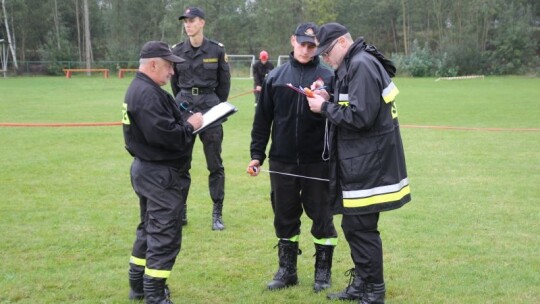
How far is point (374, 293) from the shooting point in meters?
4.57

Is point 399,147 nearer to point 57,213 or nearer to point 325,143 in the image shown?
point 325,143

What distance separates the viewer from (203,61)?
7.19m

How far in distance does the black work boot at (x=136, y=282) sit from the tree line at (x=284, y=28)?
146 ft

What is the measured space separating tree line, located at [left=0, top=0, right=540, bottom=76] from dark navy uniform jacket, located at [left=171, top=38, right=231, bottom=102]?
4200 centimetres

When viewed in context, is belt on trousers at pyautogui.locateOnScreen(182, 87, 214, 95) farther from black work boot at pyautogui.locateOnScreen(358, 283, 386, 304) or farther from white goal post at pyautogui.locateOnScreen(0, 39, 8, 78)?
white goal post at pyautogui.locateOnScreen(0, 39, 8, 78)

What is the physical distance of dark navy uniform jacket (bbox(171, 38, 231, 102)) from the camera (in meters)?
7.17

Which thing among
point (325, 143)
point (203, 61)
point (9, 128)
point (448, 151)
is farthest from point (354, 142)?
point (9, 128)

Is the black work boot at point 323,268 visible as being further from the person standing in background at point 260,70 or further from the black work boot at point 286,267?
the person standing in background at point 260,70

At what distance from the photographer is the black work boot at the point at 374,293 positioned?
4.57 meters

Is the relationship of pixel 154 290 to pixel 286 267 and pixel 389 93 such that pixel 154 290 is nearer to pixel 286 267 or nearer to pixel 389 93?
pixel 286 267

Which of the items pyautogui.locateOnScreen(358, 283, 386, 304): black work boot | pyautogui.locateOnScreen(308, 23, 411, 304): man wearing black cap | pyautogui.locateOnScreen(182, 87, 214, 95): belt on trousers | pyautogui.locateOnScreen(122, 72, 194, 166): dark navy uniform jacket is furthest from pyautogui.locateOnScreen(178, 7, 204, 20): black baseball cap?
pyautogui.locateOnScreen(358, 283, 386, 304): black work boot

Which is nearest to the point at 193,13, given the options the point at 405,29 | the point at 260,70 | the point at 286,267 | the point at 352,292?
the point at 286,267

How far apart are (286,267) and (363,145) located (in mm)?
1515

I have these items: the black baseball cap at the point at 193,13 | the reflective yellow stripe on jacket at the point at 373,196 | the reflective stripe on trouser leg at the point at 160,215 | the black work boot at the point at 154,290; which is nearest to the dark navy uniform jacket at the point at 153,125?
the reflective stripe on trouser leg at the point at 160,215
